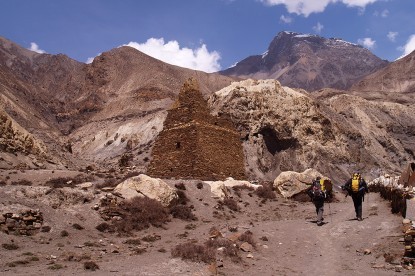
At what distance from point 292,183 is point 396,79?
12283 centimetres

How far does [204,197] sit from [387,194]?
8.90 metres

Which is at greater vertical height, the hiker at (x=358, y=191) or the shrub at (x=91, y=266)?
the hiker at (x=358, y=191)

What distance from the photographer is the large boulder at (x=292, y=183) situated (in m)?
25.0

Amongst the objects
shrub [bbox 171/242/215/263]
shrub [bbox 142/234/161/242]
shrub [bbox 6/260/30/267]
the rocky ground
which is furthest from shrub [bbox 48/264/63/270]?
shrub [bbox 142/234/161/242]

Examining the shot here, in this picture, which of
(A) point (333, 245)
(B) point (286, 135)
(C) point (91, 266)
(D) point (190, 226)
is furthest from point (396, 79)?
(C) point (91, 266)

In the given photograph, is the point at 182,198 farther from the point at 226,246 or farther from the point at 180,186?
the point at 226,246

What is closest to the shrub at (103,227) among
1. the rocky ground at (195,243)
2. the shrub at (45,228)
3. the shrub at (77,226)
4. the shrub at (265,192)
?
the rocky ground at (195,243)

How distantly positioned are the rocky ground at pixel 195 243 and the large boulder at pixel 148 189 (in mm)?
1197

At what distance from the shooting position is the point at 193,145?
25219 mm

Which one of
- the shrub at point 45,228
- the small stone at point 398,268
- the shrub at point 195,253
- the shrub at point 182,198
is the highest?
the shrub at point 182,198

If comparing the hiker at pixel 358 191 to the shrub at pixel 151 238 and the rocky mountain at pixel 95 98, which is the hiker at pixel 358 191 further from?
the rocky mountain at pixel 95 98

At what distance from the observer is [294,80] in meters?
194

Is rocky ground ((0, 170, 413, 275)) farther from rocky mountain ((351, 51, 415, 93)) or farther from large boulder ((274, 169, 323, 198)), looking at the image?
rocky mountain ((351, 51, 415, 93))

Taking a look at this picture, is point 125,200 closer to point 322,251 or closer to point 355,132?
point 322,251
